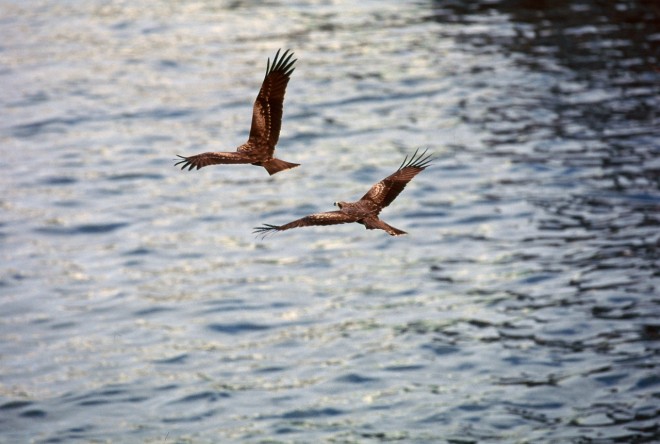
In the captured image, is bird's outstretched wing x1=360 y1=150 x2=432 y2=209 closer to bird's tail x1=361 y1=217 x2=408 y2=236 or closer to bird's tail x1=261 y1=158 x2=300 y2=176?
bird's tail x1=361 y1=217 x2=408 y2=236

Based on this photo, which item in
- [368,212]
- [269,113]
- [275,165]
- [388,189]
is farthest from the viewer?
[388,189]

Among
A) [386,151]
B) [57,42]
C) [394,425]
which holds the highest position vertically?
[57,42]

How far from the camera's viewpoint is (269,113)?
10.1 metres

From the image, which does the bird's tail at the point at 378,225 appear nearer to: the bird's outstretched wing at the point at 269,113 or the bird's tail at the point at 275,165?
the bird's tail at the point at 275,165

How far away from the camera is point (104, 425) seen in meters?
18.7

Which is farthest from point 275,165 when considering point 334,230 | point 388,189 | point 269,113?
point 334,230

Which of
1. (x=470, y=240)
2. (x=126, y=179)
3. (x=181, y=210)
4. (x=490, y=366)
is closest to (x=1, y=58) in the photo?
(x=126, y=179)

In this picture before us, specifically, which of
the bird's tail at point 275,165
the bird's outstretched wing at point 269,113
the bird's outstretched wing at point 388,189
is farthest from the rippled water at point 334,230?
the bird's tail at point 275,165

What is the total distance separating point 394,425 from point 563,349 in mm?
3615

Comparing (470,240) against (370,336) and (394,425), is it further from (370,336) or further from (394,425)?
(394,425)

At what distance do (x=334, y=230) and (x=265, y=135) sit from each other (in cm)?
1551

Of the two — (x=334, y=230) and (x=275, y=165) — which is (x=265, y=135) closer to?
(x=275, y=165)

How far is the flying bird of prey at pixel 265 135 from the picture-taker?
9422 mm

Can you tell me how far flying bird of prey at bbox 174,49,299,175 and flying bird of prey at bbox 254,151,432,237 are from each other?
543mm
